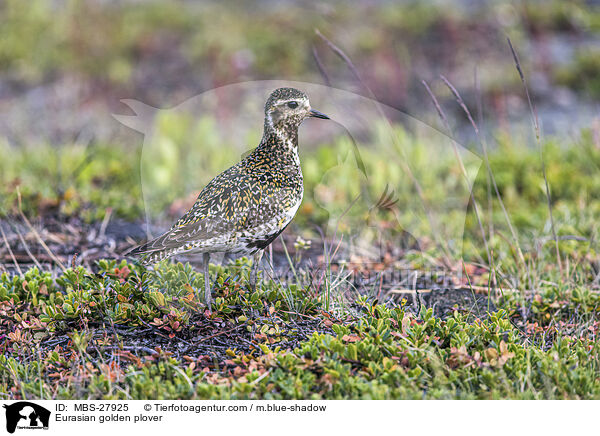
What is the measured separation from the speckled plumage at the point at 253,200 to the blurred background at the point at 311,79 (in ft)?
7.40

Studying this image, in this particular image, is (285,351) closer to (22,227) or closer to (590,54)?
(22,227)

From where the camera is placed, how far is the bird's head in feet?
13.8

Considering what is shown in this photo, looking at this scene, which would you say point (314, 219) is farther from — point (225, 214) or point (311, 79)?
point (311, 79)

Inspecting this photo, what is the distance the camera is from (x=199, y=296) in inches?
176
